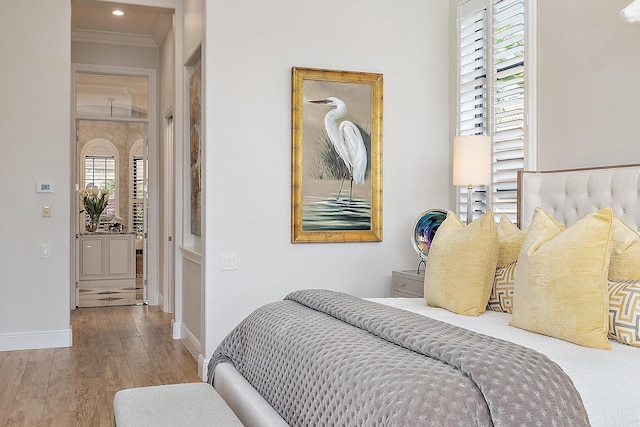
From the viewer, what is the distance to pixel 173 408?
230 cm

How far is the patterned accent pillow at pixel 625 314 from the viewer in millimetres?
2330

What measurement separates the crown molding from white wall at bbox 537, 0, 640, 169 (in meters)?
4.84

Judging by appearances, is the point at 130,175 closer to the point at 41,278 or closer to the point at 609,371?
the point at 41,278

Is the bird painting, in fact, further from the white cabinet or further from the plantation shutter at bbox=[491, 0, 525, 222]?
the white cabinet

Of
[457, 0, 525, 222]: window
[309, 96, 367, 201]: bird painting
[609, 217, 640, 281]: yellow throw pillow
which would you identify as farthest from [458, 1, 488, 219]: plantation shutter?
[609, 217, 640, 281]: yellow throw pillow

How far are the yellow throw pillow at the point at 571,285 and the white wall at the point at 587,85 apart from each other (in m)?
1.02

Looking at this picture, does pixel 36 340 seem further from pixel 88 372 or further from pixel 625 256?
pixel 625 256

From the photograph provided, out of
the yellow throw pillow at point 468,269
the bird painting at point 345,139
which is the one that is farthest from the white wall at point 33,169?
the yellow throw pillow at point 468,269

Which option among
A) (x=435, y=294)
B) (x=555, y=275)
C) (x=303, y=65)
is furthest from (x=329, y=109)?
(x=555, y=275)

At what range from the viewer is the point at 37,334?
5.32 m

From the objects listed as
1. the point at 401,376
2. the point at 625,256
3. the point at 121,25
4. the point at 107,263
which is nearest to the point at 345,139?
the point at 625,256

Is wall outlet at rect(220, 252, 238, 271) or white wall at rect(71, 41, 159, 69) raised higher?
white wall at rect(71, 41, 159, 69)

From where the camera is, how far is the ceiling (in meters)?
6.31

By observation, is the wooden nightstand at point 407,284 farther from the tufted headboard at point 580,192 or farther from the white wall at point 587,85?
the white wall at point 587,85
